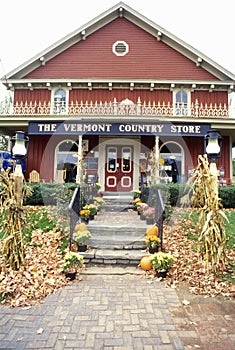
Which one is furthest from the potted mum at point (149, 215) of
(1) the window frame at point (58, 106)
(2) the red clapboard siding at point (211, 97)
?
(2) the red clapboard siding at point (211, 97)

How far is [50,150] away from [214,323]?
11.1 meters

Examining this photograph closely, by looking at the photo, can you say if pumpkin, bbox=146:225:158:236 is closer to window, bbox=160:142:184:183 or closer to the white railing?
window, bbox=160:142:184:183

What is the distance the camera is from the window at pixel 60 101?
12.7 meters

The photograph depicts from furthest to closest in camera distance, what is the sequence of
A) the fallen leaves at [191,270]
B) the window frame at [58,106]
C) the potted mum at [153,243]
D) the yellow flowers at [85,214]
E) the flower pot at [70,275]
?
1. the window frame at [58,106]
2. the yellow flowers at [85,214]
3. the potted mum at [153,243]
4. the flower pot at [70,275]
5. the fallen leaves at [191,270]

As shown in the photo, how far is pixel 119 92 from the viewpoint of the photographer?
42.1 feet

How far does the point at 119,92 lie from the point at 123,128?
374 cm

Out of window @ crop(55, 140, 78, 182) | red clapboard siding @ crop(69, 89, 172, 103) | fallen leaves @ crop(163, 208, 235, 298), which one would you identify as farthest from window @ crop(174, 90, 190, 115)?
fallen leaves @ crop(163, 208, 235, 298)

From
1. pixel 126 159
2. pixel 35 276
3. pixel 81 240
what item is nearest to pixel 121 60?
pixel 126 159

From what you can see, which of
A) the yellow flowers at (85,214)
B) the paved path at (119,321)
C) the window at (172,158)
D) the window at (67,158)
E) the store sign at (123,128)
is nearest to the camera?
the paved path at (119,321)

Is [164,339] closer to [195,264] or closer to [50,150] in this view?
[195,264]

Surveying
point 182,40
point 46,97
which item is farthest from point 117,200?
point 182,40

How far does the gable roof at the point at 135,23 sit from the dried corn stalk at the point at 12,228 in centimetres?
1114

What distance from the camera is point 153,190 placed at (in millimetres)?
7672

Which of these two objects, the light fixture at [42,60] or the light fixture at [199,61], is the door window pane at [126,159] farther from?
the light fixture at [42,60]
